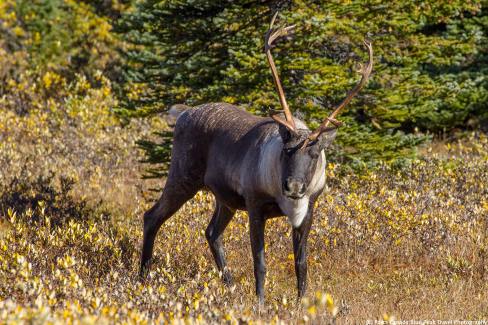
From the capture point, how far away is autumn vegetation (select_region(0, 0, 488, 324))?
6.01 m

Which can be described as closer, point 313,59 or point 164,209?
point 164,209

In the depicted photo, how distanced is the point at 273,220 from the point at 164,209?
1415 millimetres

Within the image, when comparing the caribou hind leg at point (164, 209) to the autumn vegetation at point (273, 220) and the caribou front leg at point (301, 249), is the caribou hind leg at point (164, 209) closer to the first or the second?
the autumn vegetation at point (273, 220)

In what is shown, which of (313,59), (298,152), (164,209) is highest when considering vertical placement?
(298,152)

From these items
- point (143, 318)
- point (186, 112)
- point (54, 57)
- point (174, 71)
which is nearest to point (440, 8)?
point (174, 71)

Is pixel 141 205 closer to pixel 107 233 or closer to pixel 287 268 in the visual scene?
pixel 107 233

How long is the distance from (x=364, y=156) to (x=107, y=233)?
4102mm

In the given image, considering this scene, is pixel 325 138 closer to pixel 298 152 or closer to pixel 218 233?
pixel 298 152

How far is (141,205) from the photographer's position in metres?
10.2

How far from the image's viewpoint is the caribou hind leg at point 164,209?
25.8ft

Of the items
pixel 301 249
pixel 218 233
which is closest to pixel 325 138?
pixel 301 249

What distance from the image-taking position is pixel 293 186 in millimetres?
6020

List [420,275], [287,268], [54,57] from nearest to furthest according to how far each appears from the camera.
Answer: [420,275]
[287,268]
[54,57]

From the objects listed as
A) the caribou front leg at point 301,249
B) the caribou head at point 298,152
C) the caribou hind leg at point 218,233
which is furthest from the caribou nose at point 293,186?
the caribou hind leg at point 218,233
